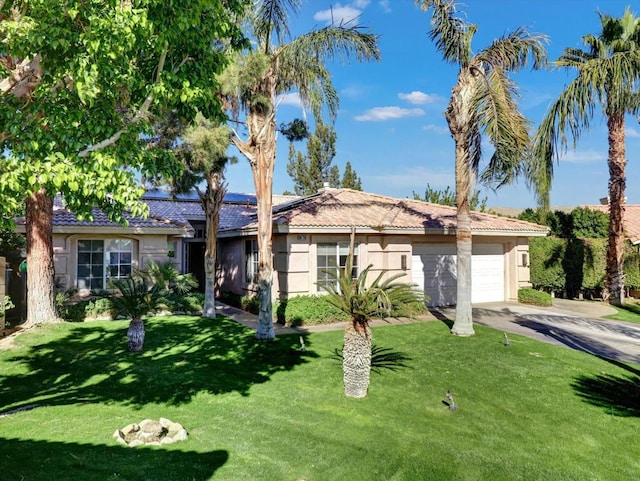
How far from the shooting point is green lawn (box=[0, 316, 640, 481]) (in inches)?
190

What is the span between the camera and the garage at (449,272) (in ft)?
56.7

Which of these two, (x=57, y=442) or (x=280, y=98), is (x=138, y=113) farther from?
(x=280, y=98)

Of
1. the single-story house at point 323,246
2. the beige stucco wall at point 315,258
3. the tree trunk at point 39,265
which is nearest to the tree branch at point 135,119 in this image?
the single-story house at point 323,246

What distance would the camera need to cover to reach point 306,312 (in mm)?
13625

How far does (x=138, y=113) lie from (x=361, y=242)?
37.2ft

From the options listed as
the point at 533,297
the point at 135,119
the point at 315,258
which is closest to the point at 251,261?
the point at 315,258

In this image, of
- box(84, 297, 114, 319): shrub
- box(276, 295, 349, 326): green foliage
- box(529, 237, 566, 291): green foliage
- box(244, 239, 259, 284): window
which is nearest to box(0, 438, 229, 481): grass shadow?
box(276, 295, 349, 326): green foliage

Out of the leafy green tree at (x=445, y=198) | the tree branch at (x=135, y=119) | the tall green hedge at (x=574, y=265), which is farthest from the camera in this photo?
the leafy green tree at (x=445, y=198)

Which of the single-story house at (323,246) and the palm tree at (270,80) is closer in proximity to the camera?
the palm tree at (270,80)

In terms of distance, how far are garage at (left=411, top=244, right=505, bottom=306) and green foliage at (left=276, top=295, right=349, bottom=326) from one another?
450cm

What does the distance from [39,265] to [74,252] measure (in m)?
3.16

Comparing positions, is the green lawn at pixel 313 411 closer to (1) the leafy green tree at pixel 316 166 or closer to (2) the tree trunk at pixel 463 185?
(2) the tree trunk at pixel 463 185

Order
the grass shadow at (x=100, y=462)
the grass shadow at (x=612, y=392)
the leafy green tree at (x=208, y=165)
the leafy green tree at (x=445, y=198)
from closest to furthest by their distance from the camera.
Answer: the grass shadow at (x=100, y=462)
the grass shadow at (x=612, y=392)
the leafy green tree at (x=208, y=165)
the leafy green tree at (x=445, y=198)

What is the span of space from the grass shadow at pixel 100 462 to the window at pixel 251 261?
38.1 ft
